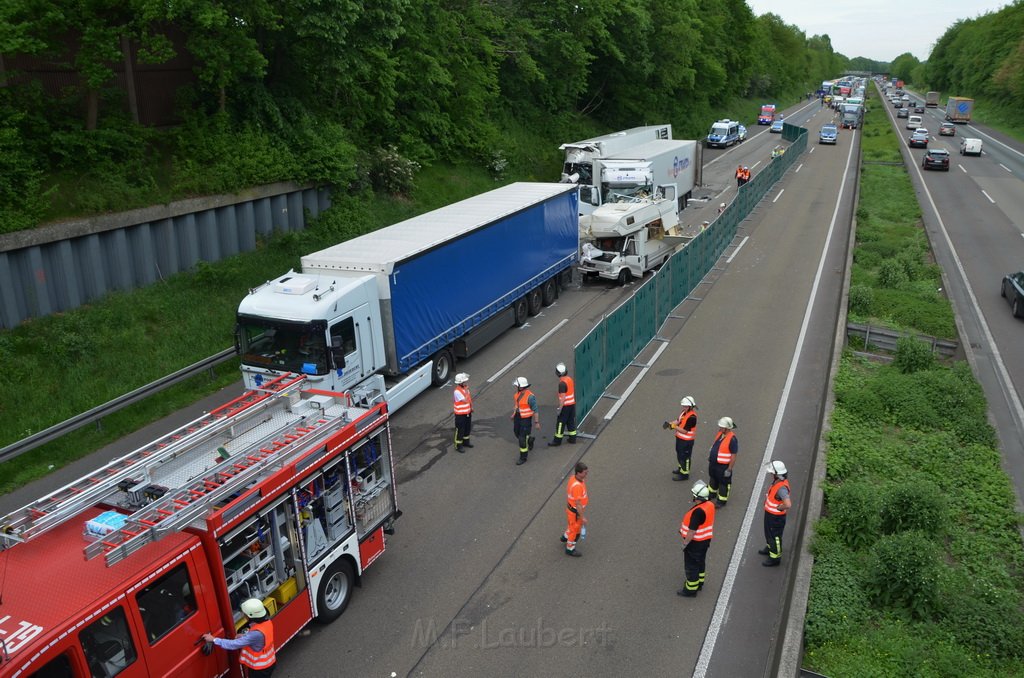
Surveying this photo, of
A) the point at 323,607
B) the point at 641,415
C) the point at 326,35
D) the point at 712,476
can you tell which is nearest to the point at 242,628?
the point at 323,607

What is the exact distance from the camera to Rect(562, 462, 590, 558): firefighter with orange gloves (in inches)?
399

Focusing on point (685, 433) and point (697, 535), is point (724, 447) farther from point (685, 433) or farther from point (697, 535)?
point (697, 535)

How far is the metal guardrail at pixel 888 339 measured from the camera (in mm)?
17938

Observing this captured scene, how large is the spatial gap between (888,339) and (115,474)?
54.8 ft

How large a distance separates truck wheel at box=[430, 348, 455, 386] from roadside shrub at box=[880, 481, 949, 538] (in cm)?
922

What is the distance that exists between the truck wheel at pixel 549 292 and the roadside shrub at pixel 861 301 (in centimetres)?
825

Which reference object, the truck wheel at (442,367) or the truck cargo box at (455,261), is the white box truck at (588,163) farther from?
the truck wheel at (442,367)

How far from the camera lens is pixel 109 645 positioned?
6.48 m

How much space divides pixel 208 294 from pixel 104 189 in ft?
10.9

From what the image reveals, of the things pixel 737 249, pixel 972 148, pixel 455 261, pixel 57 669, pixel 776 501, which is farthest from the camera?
pixel 972 148

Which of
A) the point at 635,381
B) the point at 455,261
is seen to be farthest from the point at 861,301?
the point at 455,261

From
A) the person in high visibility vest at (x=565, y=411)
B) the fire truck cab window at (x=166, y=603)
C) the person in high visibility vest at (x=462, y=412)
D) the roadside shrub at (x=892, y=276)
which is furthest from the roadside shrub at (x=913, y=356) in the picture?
the fire truck cab window at (x=166, y=603)

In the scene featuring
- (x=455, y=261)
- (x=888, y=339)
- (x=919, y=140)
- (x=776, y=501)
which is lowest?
(x=888, y=339)

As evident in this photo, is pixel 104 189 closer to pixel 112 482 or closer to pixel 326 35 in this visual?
pixel 326 35
